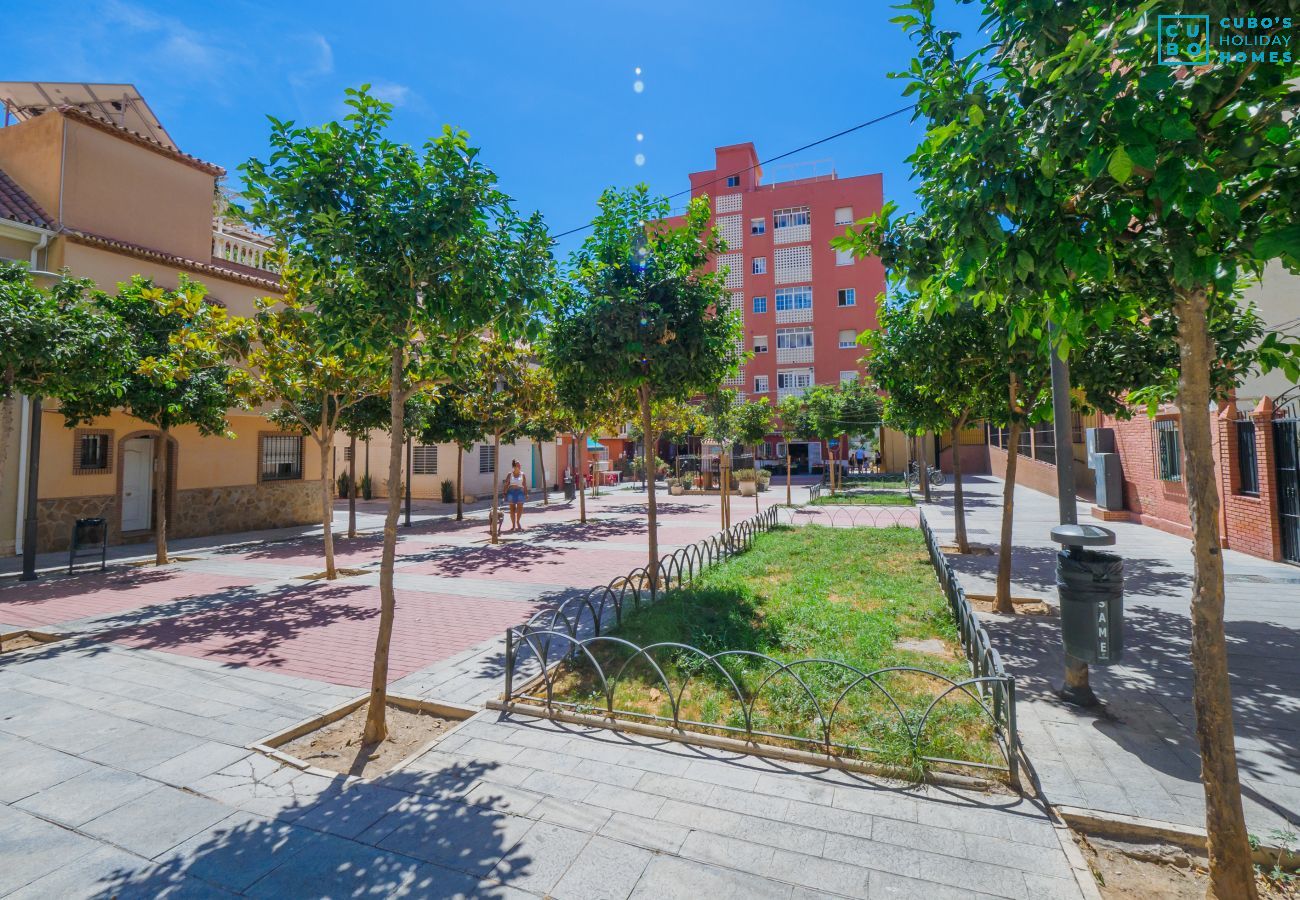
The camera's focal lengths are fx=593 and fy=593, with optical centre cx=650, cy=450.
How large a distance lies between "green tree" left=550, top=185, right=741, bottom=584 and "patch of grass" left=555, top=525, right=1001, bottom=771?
167cm

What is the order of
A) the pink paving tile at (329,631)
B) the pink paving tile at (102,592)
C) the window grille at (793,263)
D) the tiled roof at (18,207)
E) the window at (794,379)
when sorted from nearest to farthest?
the pink paving tile at (329,631)
the pink paving tile at (102,592)
the tiled roof at (18,207)
the window at (794,379)
the window grille at (793,263)

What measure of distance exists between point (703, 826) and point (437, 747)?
199 cm

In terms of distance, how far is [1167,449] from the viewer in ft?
42.0

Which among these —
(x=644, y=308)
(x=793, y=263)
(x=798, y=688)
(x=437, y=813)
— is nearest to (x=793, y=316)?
Result: (x=793, y=263)

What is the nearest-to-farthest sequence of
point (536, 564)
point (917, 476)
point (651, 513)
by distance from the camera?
point (651, 513) → point (536, 564) → point (917, 476)

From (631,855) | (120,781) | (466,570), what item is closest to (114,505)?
(466,570)

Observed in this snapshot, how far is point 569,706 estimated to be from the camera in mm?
4676

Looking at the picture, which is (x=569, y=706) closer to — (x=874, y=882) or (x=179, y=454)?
(x=874, y=882)

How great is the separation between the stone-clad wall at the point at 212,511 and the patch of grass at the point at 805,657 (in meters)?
13.7

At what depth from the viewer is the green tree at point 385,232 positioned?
420 cm

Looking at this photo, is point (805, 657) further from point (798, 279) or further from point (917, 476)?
point (798, 279)

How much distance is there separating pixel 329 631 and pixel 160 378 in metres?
6.93

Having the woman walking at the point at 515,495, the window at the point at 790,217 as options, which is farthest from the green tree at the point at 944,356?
the window at the point at 790,217

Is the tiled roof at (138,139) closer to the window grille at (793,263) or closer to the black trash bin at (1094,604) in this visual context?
the black trash bin at (1094,604)
